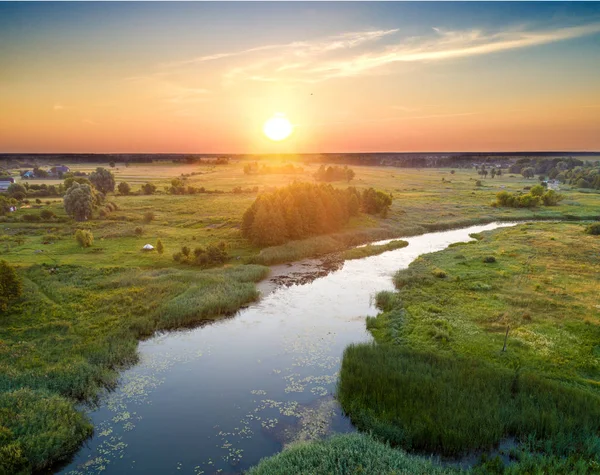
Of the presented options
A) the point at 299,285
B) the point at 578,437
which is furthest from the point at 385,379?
the point at 299,285

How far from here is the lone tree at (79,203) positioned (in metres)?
85.4

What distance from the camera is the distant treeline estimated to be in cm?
6788

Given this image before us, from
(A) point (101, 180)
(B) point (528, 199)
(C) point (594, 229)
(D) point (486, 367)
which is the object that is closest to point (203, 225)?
(A) point (101, 180)

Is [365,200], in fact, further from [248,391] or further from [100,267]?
[248,391]

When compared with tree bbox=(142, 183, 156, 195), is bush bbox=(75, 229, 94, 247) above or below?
below

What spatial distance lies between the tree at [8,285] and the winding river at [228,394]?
17.3 meters

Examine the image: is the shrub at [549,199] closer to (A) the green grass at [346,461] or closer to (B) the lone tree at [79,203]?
(A) the green grass at [346,461]

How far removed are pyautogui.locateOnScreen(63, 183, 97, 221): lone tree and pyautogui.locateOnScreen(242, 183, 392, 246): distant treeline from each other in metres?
41.6

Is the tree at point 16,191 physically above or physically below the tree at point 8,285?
above

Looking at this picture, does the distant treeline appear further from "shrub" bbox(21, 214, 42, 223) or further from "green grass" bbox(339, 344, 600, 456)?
"shrub" bbox(21, 214, 42, 223)

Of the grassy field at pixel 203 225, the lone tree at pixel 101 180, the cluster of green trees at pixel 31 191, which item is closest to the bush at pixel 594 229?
the grassy field at pixel 203 225

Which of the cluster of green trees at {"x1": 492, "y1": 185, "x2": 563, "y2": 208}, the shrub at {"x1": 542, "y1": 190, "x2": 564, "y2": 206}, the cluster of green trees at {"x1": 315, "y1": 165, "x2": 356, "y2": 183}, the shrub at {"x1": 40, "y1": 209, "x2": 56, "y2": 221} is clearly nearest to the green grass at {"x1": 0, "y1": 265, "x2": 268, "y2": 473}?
the shrub at {"x1": 40, "y1": 209, "x2": 56, "y2": 221}

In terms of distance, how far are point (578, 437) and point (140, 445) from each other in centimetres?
2704

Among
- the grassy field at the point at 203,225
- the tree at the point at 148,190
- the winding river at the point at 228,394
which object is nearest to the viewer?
the winding river at the point at 228,394
